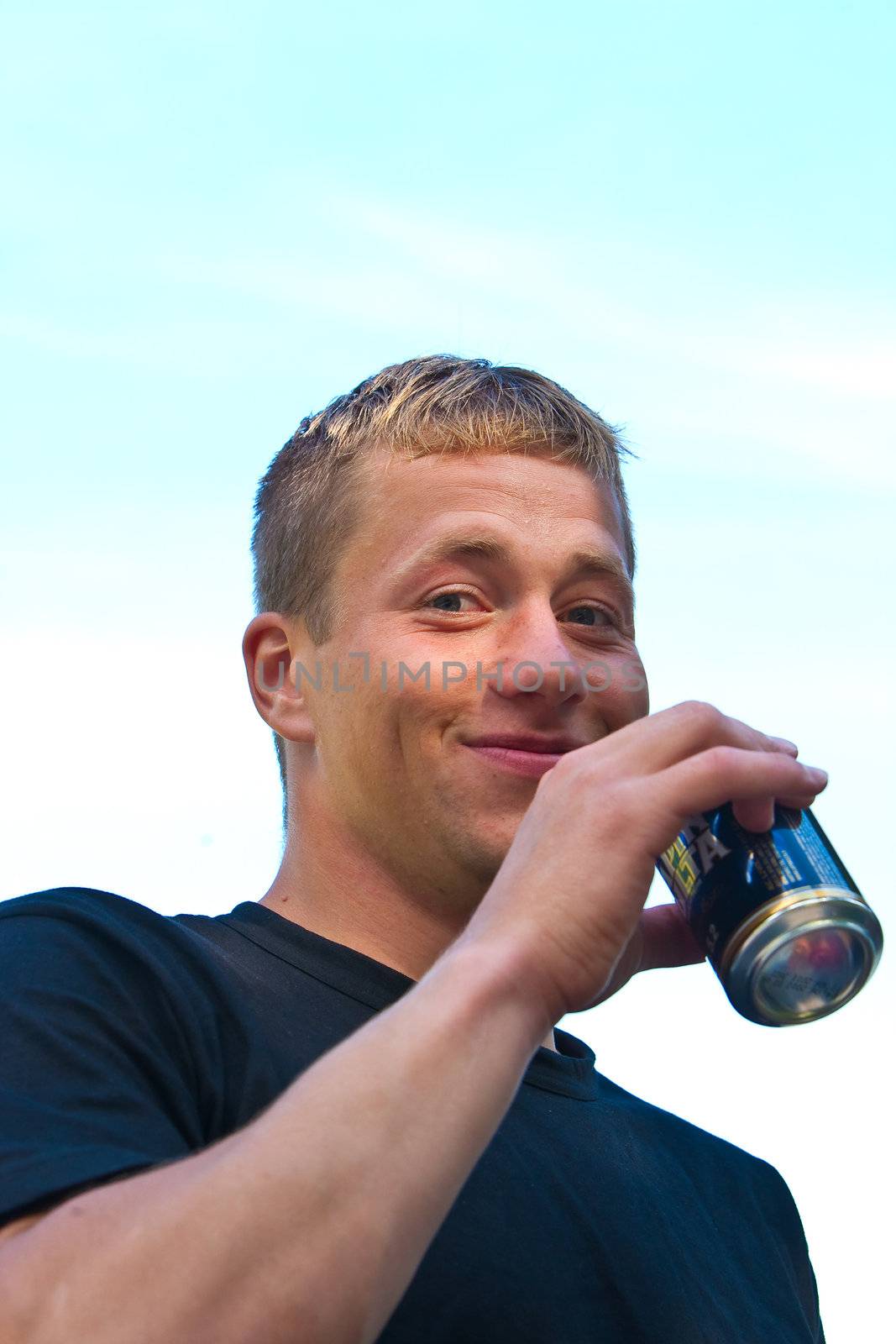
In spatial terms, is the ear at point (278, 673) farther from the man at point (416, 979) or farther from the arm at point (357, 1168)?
the arm at point (357, 1168)

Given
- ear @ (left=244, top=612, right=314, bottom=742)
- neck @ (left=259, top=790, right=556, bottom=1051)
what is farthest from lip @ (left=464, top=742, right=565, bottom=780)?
ear @ (left=244, top=612, right=314, bottom=742)

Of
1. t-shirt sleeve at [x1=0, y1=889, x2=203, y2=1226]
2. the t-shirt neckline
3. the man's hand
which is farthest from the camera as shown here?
the t-shirt neckline

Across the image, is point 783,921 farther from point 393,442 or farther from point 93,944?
point 393,442

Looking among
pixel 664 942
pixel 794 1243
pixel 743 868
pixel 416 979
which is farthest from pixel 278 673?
pixel 794 1243

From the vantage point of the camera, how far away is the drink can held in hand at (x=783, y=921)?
1.89 m

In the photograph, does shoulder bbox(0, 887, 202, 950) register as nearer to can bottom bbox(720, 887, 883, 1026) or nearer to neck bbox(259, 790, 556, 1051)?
neck bbox(259, 790, 556, 1051)

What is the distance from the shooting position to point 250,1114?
1.95 meters

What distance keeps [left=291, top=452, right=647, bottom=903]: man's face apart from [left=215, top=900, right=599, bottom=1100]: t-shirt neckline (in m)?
0.24

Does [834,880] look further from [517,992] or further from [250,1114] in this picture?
[250,1114]

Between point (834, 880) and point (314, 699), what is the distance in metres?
1.19

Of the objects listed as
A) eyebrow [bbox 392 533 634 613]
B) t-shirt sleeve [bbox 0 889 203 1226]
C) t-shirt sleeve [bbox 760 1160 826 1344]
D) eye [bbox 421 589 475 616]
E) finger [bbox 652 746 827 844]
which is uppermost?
eyebrow [bbox 392 533 634 613]

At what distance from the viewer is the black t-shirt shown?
5.37ft

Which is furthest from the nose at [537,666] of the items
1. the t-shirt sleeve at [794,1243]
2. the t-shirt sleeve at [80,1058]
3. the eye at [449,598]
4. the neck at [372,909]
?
the t-shirt sleeve at [794,1243]

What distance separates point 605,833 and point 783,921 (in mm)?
365
